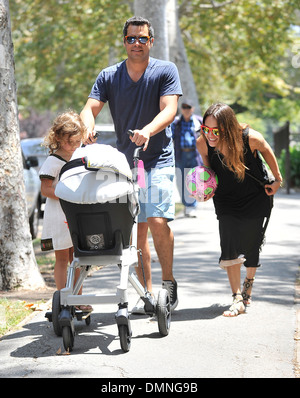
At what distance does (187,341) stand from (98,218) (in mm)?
1062

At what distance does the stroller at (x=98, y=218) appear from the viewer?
4902 millimetres

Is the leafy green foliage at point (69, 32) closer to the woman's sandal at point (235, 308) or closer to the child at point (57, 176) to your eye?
the child at point (57, 176)

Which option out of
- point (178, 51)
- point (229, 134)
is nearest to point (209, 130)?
point (229, 134)

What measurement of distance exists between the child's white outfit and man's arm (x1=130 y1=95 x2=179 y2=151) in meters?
0.75

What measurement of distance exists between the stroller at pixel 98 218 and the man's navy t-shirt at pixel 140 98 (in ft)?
2.67

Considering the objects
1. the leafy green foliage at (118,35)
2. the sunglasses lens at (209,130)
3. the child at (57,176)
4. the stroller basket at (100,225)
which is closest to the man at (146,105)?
the child at (57,176)

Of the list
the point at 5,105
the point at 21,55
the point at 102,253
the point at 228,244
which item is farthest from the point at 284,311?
the point at 21,55

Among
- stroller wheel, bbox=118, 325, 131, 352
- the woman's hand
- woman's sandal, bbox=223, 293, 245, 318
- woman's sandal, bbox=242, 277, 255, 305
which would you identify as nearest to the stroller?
stroller wheel, bbox=118, 325, 131, 352

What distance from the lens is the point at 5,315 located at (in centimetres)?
621

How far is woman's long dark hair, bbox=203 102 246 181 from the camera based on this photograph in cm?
586

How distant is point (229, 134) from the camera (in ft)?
19.2

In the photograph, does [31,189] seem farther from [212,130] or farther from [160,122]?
[160,122]

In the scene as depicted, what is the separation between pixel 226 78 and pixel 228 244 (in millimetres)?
22699

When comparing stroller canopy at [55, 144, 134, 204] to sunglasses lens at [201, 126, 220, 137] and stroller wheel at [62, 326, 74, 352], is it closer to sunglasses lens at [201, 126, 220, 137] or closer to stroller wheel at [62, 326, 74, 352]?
stroller wheel at [62, 326, 74, 352]
